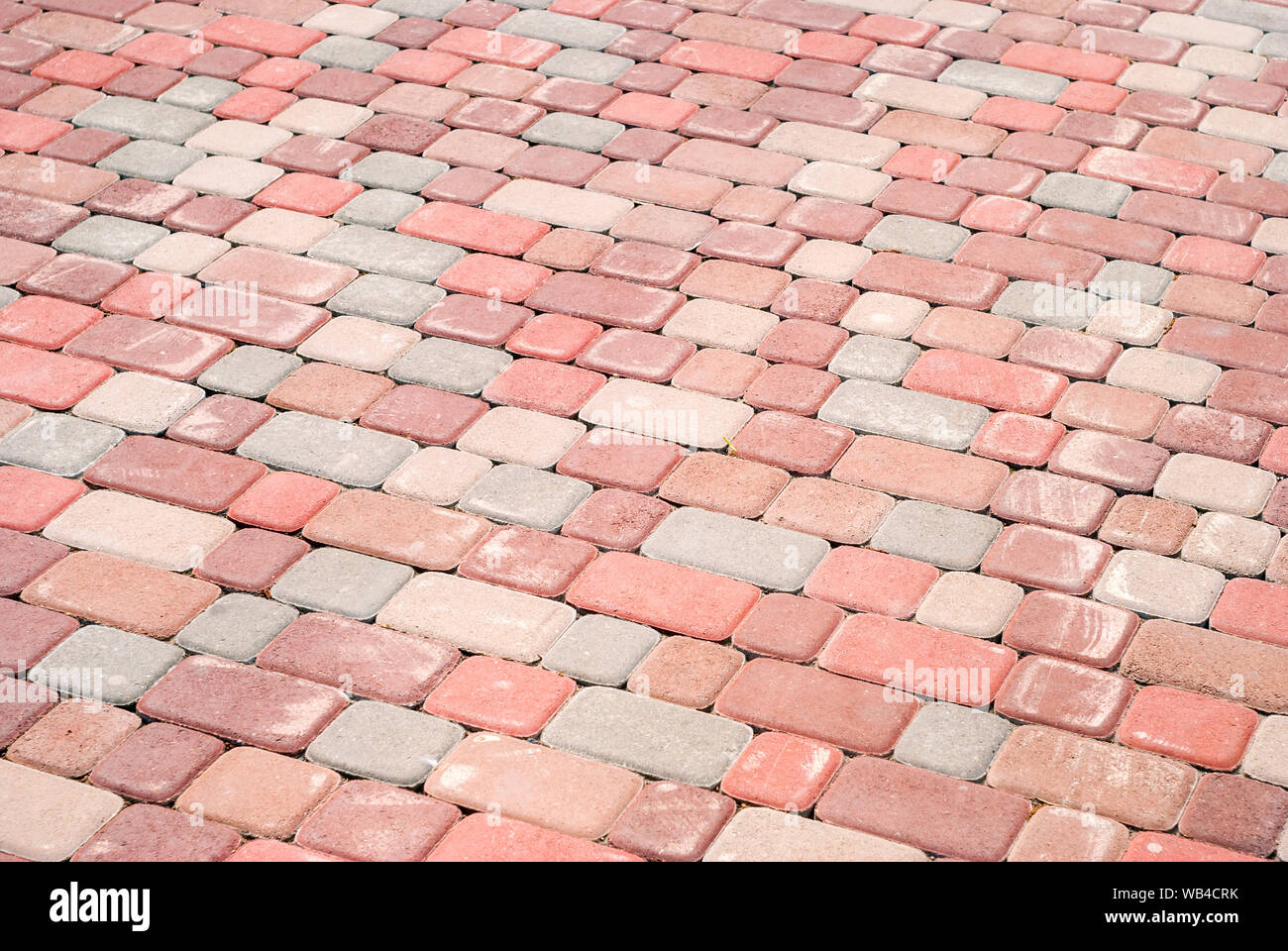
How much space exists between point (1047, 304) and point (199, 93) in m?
2.87

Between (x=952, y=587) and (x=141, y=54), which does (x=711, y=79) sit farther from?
(x=952, y=587)

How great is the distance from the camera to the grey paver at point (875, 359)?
3.81 meters

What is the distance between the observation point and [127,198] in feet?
14.6

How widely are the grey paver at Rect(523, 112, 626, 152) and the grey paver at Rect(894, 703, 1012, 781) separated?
7.98 ft

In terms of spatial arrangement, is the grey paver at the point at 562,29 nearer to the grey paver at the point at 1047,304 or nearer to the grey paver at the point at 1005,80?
the grey paver at the point at 1005,80

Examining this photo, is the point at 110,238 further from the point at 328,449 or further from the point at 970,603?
the point at 970,603

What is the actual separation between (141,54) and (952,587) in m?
3.57

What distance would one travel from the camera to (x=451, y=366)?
12.6 ft

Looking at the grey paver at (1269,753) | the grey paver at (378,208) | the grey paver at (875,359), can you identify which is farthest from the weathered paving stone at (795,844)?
the grey paver at (378,208)

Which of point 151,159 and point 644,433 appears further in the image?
point 151,159

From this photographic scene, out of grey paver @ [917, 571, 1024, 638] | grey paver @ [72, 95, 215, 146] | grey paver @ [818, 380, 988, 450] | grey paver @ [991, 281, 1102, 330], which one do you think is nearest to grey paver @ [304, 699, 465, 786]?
grey paver @ [917, 571, 1024, 638]

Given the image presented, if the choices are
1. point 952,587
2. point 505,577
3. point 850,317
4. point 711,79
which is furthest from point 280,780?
point 711,79

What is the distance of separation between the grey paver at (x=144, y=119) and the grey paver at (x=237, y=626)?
2.16 meters

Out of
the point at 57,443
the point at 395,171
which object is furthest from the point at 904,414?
the point at 57,443
